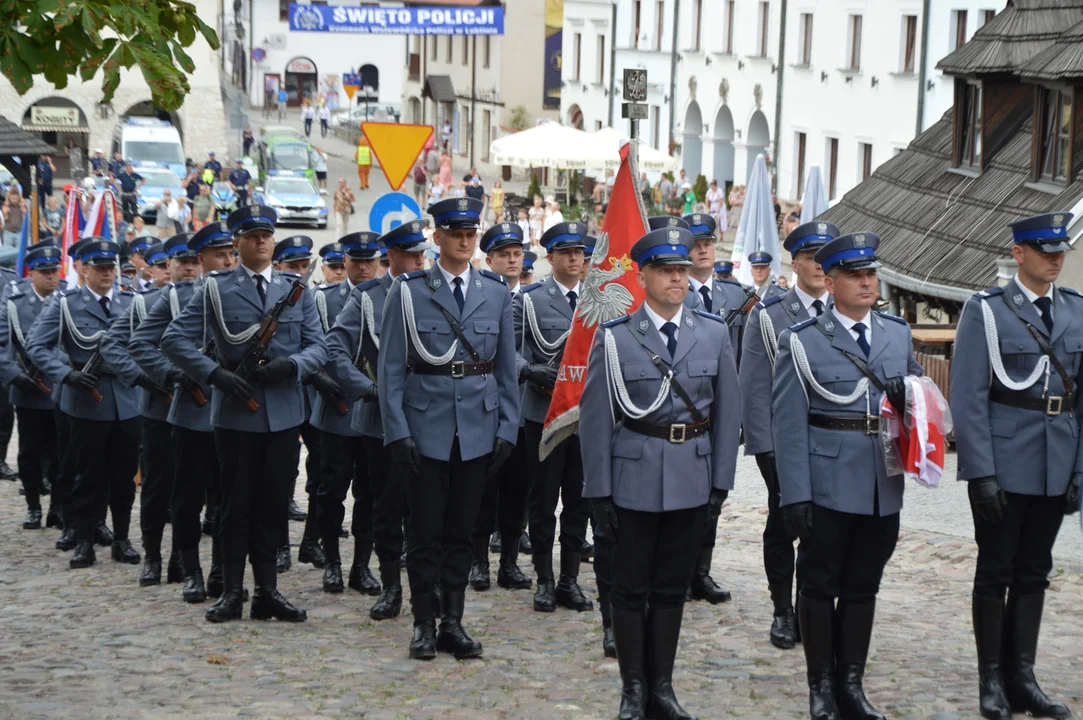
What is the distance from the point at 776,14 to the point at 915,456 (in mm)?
39713

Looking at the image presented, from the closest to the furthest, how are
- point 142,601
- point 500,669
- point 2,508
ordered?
1. point 500,669
2. point 142,601
3. point 2,508

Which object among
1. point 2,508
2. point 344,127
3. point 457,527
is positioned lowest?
point 2,508

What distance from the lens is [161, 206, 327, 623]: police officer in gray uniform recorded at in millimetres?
8977

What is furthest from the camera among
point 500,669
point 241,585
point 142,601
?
point 142,601

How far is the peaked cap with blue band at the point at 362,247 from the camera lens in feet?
35.6

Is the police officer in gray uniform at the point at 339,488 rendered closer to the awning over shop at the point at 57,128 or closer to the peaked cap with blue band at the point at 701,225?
the peaked cap with blue band at the point at 701,225

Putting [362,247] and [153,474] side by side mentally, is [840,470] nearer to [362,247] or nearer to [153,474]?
[362,247]

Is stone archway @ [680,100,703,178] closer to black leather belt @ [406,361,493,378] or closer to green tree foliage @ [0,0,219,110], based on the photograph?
black leather belt @ [406,361,493,378]

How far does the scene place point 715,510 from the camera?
7.23m

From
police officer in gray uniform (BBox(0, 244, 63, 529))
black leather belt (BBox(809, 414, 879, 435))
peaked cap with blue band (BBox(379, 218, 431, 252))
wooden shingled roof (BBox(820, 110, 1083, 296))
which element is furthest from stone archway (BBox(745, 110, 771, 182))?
black leather belt (BBox(809, 414, 879, 435))

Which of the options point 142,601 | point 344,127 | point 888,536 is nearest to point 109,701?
point 142,601

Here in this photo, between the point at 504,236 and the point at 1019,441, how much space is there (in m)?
3.96

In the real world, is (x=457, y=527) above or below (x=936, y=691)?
above

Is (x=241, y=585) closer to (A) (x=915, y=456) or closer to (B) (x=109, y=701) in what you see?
(B) (x=109, y=701)
